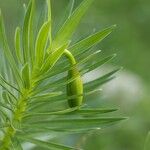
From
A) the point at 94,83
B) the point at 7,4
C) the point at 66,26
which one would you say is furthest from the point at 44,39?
the point at 7,4

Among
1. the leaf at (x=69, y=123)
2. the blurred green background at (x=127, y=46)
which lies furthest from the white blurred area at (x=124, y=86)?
the leaf at (x=69, y=123)

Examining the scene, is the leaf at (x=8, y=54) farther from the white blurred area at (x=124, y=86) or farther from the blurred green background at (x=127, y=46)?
the white blurred area at (x=124, y=86)

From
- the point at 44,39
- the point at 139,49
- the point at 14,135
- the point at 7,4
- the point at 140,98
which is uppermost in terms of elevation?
the point at 7,4

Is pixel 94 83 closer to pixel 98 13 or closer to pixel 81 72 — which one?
pixel 81 72

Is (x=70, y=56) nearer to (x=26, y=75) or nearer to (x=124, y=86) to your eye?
(x=26, y=75)

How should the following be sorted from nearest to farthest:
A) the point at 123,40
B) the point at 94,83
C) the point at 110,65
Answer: the point at 94,83, the point at 110,65, the point at 123,40

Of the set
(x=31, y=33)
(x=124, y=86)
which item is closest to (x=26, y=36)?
(x=31, y=33)

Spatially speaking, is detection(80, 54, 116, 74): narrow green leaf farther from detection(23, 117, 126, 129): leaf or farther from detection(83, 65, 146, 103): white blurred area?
detection(83, 65, 146, 103): white blurred area
